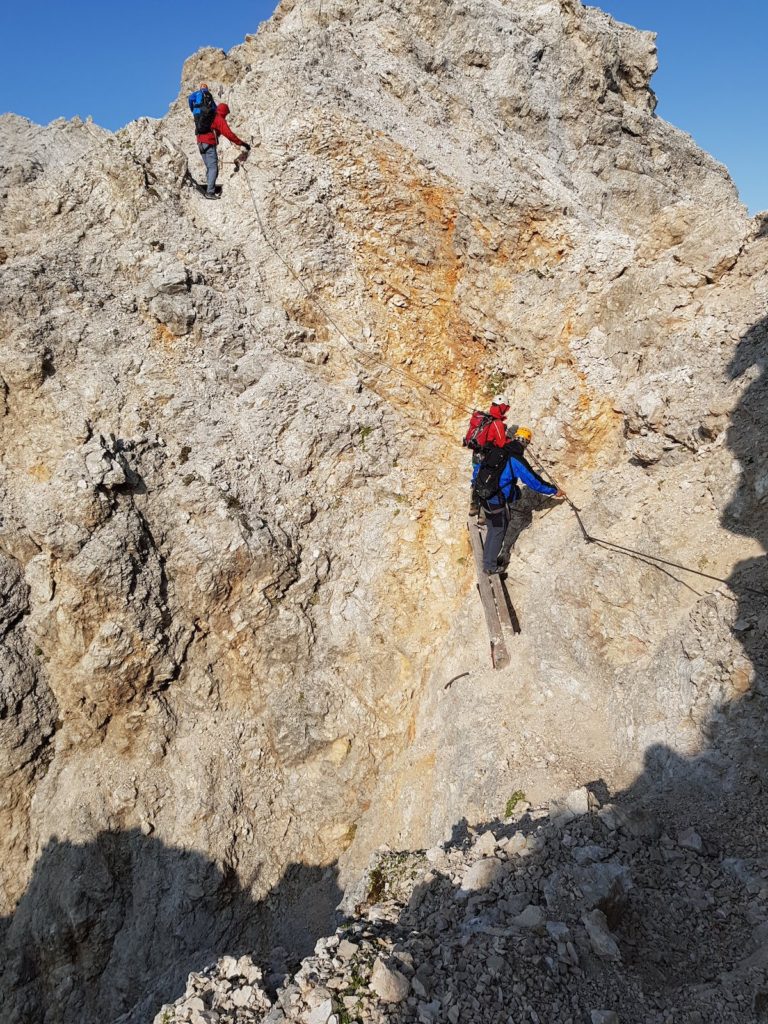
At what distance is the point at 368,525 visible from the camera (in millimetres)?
12438

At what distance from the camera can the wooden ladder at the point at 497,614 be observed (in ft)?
34.1

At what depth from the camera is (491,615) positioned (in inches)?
418

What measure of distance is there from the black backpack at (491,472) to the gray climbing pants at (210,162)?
32.8 feet

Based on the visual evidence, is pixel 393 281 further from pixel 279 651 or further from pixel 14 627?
pixel 14 627

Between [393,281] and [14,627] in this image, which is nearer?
[14,627]

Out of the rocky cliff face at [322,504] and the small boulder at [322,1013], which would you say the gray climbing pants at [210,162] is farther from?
the small boulder at [322,1013]

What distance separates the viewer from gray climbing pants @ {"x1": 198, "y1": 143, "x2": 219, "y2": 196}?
13633mm

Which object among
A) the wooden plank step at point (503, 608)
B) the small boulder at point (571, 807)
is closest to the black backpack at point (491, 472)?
the wooden plank step at point (503, 608)

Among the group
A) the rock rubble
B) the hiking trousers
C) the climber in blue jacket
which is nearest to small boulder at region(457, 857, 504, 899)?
the rock rubble

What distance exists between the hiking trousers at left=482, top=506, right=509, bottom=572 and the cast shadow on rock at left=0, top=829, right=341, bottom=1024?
6.73 meters

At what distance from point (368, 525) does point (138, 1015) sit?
9.08 meters

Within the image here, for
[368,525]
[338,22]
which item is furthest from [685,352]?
[338,22]

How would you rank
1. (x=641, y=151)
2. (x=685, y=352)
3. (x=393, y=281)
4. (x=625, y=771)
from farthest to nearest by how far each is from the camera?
1. (x=641, y=151)
2. (x=393, y=281)
3. (x=685, y=352)
4. (x=625, y=771)

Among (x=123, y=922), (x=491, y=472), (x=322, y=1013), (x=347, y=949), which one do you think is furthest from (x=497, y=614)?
(x=123, y=922)
